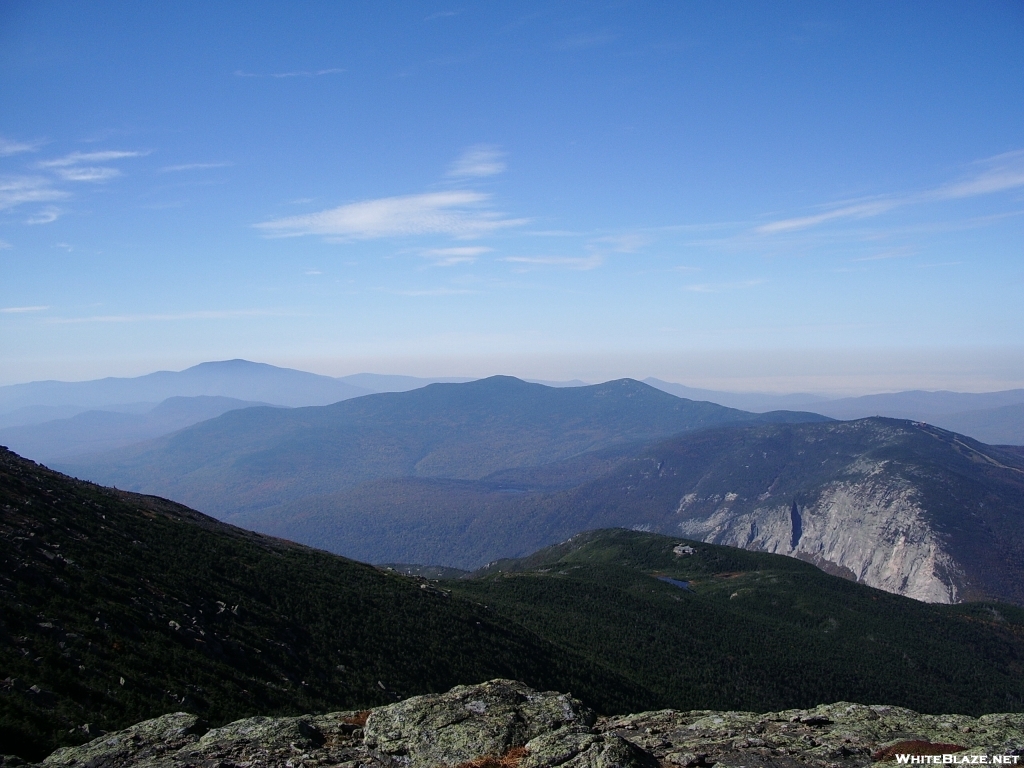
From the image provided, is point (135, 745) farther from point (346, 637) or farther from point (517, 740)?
point (346, 637)

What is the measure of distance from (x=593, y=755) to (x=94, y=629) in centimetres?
3020

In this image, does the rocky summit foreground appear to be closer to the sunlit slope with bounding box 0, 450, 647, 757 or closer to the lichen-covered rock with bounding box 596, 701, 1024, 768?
the lichen-covered rock with bounding box 596, 701, 1024, 768

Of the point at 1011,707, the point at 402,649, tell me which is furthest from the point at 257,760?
the point at 1011,707

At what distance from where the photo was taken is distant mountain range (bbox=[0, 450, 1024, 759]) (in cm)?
2928

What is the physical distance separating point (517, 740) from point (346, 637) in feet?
127

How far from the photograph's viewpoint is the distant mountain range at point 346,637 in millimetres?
29281

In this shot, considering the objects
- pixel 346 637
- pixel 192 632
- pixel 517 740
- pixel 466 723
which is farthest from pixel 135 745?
pixel 346 637

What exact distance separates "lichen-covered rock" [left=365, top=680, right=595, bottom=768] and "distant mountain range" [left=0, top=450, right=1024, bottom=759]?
928 cm

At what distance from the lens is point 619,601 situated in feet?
410

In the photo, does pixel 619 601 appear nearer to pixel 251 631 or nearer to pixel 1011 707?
pixel 1011 707

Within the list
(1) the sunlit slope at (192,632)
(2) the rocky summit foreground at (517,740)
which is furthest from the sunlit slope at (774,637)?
(2) the rocky summit foreground at (517,740)

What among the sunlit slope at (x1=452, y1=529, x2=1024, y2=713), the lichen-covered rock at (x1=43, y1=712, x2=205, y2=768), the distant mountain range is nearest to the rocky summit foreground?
the lichen-covered rock at (x1=43, y1=712, x2=205, y2=768)

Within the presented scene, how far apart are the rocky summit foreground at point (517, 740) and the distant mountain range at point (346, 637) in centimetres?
466

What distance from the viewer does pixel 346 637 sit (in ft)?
175
